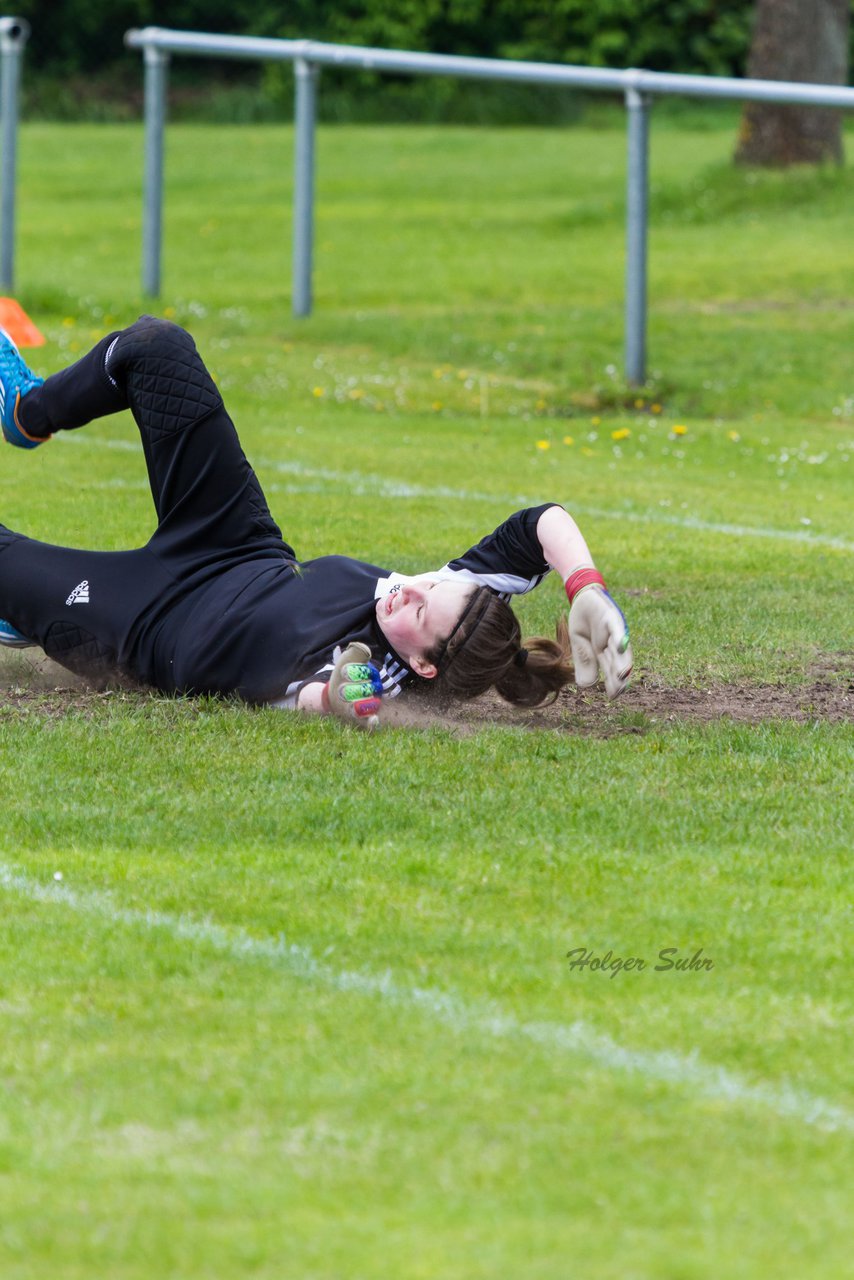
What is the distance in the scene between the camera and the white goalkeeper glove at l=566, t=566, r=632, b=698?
516 cm

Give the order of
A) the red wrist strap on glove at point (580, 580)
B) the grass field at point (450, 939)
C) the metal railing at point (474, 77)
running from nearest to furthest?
the grass field at point (450, 939) → the red wrist strap on glove at point (580, 580) → the metal railing at point (474, 77)

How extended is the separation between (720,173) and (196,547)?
56.5 ft

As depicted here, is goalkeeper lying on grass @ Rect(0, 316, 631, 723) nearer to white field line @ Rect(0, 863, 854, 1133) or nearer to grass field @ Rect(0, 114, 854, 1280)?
grass field @ Rect(0, 114, 854, 1280)

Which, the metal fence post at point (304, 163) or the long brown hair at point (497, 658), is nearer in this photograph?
the long brown hair at point (497, 658)

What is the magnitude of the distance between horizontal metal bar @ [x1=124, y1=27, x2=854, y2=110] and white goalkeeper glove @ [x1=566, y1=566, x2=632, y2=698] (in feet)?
21.8

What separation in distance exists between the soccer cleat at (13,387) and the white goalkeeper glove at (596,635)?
2.05 meters

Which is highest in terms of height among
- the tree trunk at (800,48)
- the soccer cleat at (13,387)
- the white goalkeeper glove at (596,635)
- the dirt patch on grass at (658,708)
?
the tree trunk at (800,48)

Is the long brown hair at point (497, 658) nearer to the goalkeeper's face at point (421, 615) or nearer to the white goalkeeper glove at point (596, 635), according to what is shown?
the goalkeeper's face at point (421, 615)

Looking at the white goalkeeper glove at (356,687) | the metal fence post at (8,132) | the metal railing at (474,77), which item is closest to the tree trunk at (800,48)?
the metal railing at (474,77)

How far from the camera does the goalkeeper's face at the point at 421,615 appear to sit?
539 cm

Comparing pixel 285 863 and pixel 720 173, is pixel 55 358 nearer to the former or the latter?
pixel 285 863

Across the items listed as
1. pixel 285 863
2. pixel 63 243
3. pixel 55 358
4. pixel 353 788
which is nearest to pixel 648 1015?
pixel 285 863

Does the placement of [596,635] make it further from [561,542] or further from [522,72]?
[522,72]

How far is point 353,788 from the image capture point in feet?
16.3
